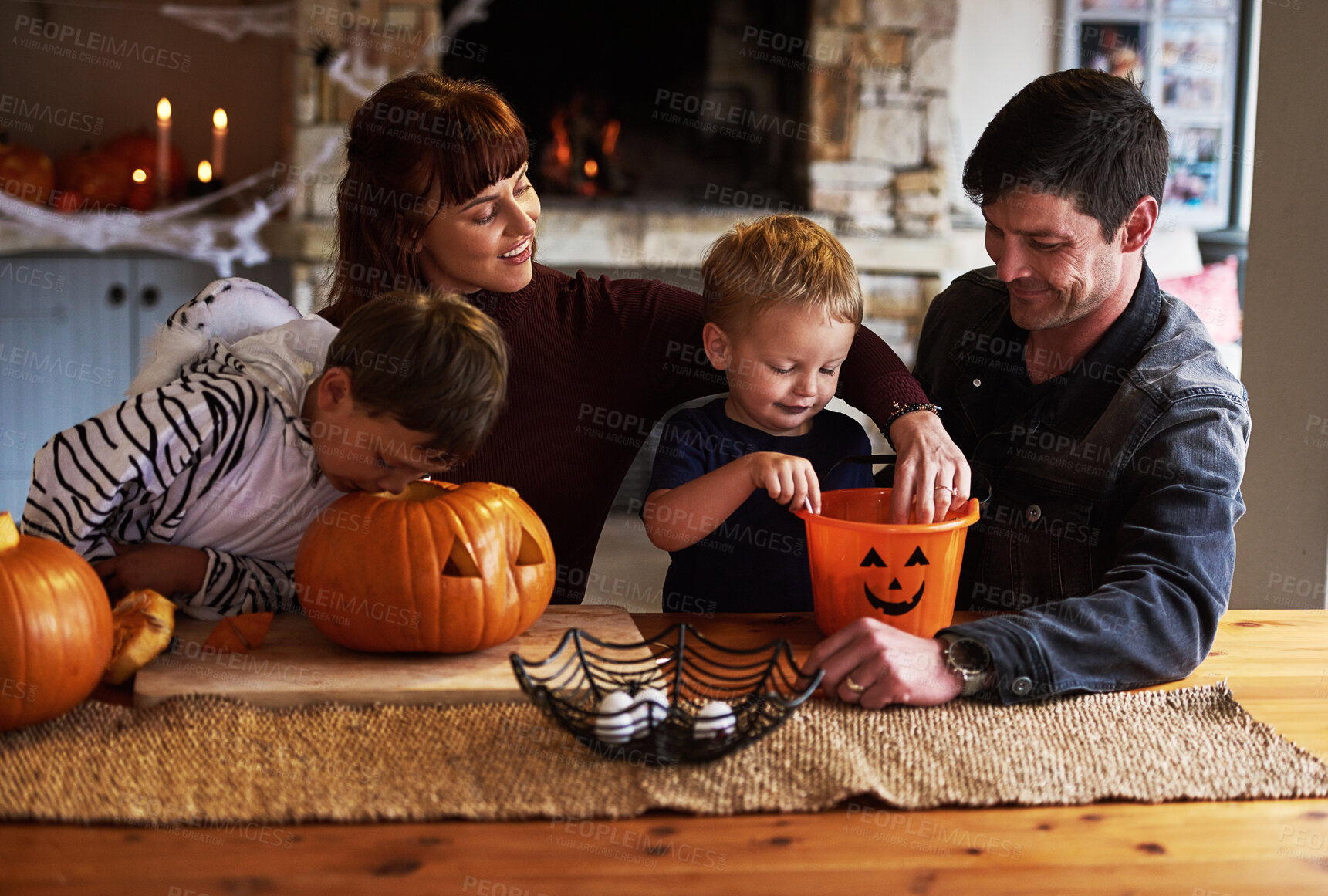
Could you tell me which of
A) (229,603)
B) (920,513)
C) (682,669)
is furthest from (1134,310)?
(229,603)

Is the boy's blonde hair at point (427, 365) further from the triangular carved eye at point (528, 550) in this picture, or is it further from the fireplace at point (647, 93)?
the fireplace at point (647, 93)

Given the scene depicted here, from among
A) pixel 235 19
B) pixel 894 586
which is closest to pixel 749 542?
pixel 894 586

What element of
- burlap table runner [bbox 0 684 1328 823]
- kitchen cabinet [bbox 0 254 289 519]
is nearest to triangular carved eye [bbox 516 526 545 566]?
burlap table runner [bbox 0 684 1328 823]

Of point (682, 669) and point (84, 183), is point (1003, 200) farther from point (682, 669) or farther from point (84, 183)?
point (84, 183)

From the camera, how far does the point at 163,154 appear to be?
11.6ft

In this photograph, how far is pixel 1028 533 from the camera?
4.95 ft

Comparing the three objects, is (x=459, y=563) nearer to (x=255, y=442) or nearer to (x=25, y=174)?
(x=255, y=442)

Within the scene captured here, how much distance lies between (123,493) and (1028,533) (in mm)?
1096

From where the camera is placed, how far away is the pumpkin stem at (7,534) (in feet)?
3.30

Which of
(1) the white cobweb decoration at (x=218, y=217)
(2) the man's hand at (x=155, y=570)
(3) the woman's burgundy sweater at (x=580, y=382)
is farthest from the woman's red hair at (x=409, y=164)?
(1) the white cobweb decoration at (x=218, y=217)

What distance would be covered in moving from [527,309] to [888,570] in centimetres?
70

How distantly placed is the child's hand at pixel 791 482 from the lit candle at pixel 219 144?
2631 millimetres

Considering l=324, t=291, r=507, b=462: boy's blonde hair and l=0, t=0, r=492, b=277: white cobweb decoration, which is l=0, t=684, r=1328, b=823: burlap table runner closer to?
l=324, t=291, r=507, b=462: boy's blonde hair

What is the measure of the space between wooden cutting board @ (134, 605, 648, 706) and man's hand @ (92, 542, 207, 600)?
5cm
